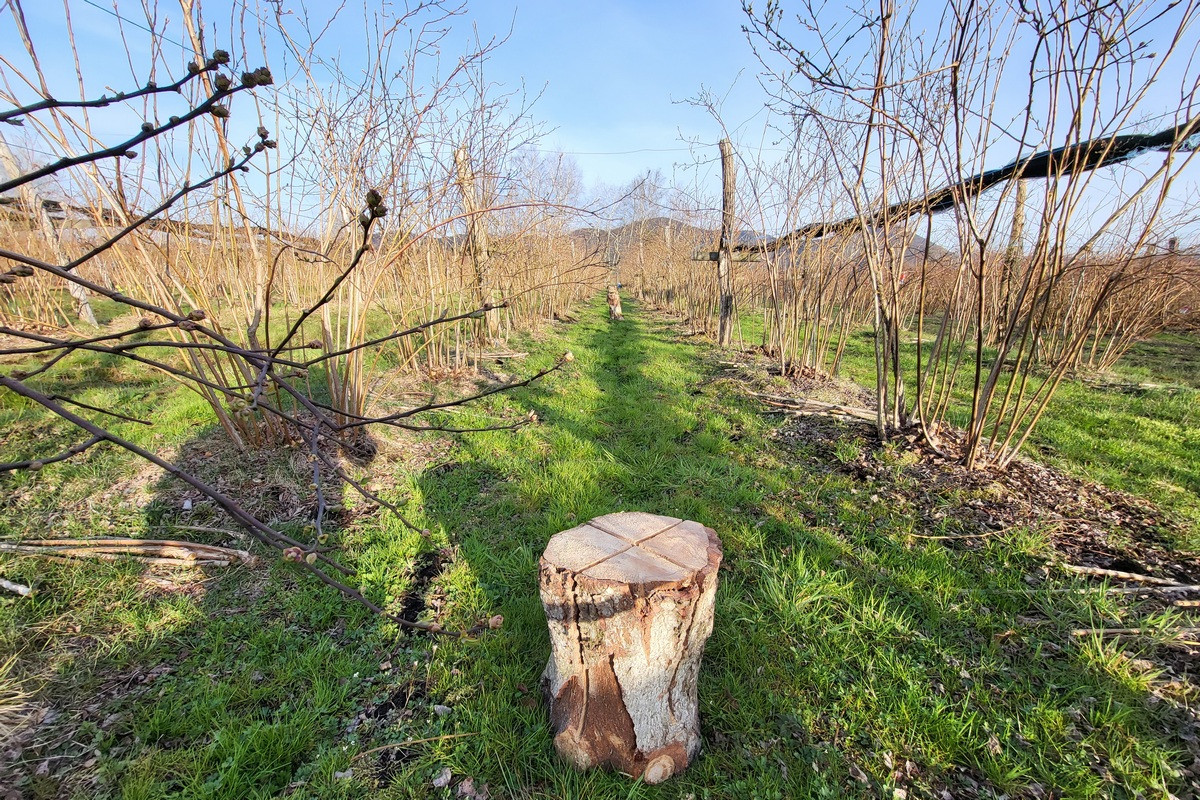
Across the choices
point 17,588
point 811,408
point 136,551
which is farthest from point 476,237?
point 17,588

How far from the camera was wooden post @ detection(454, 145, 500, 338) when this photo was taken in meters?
4.98

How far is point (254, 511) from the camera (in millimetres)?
3041

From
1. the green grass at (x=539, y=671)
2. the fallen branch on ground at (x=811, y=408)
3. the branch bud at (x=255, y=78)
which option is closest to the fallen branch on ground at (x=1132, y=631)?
the green grass at (x=539, y=671)

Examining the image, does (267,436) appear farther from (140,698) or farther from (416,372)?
(416,372)

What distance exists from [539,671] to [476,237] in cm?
552

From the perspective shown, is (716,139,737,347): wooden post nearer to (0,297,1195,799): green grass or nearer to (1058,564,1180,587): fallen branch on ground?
(0,297,1195,799): green grass

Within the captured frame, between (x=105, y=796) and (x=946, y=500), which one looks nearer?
(x=105, y=796)

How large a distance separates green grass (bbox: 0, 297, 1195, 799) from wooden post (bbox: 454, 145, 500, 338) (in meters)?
3.07

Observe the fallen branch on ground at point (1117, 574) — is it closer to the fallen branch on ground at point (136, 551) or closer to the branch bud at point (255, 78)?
the branch bud at point (255, 78)

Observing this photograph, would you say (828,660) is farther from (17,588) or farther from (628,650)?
(17,588)

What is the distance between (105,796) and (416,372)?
470 cm

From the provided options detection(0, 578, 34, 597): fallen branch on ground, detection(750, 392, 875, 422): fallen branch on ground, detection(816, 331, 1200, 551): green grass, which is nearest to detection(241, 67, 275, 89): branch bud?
detection(0, 578, 34, 597): fallen branch on ground

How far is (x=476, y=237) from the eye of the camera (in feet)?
21.0

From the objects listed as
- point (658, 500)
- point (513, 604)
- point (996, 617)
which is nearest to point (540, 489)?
point (658, 500)
